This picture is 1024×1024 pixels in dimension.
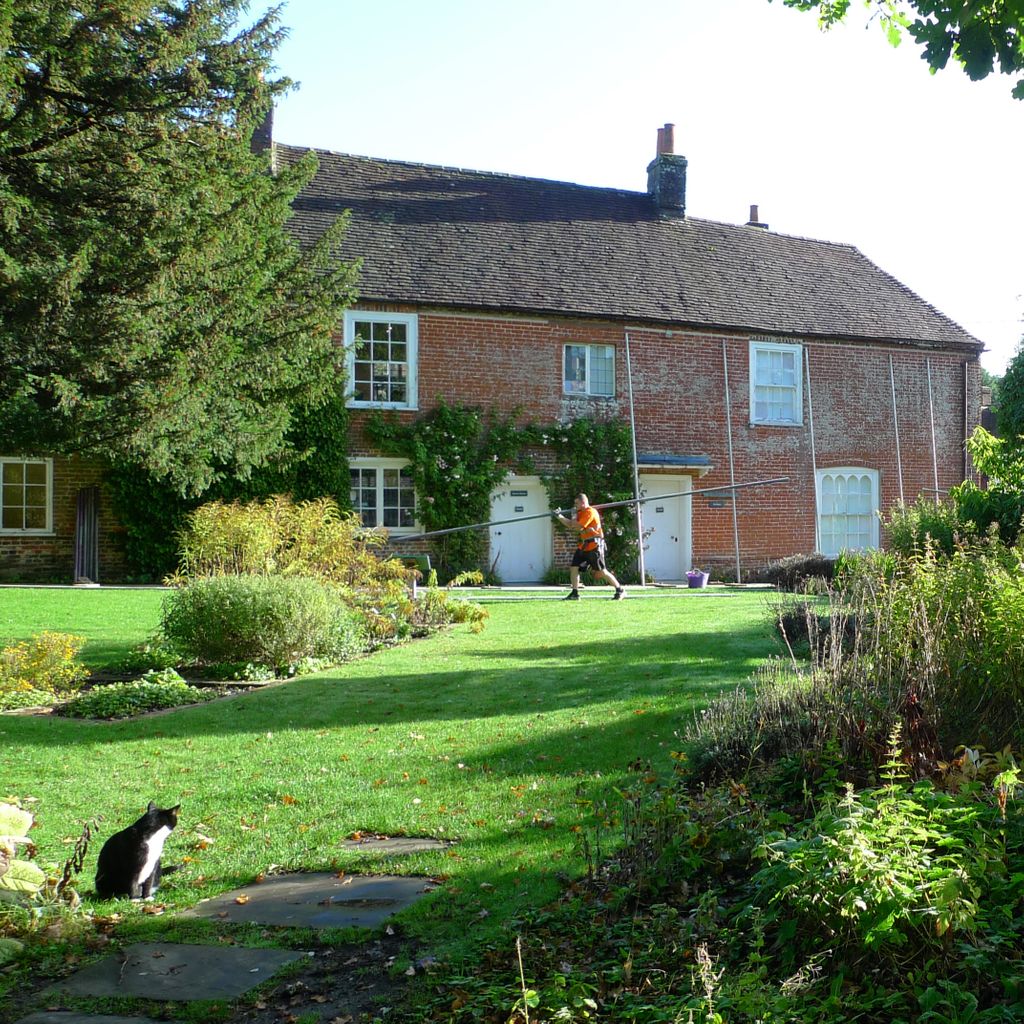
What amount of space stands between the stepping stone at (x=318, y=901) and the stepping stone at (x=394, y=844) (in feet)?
1.22

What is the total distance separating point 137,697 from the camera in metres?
9.48

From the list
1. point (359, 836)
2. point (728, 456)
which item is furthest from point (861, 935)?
point (728, 456)

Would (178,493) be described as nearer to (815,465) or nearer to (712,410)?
(712,410)

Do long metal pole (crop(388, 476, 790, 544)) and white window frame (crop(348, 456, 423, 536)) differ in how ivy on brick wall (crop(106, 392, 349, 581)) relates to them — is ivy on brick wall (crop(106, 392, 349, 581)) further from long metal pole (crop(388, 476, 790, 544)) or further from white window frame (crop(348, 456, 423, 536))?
long metal pole (crop(388, 476, 790, 544))

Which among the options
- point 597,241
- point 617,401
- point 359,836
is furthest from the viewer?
point 597,241

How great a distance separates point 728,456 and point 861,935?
22.5m

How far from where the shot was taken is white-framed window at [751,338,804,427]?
85.1 ft

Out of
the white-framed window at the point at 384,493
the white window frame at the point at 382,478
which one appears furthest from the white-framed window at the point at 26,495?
the white window frame at the point at 382,478

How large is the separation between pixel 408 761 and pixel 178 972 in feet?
10.6

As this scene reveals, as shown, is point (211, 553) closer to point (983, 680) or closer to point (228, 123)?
point (228, 123)

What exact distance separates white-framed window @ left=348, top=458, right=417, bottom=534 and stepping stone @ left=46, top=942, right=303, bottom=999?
18517 millimetres

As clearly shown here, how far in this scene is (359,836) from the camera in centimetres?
565

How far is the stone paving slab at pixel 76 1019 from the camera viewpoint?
3.54 m

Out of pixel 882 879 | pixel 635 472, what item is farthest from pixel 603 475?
pixel 882 879
